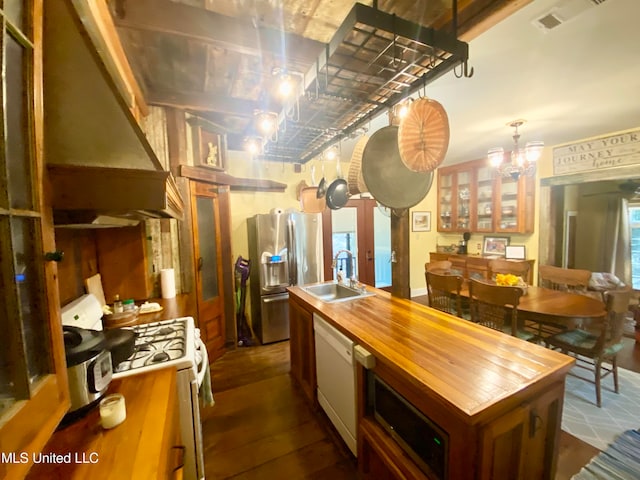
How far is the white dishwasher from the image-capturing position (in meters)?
1.59

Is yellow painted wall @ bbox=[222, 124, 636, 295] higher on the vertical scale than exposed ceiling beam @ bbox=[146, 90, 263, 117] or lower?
lower

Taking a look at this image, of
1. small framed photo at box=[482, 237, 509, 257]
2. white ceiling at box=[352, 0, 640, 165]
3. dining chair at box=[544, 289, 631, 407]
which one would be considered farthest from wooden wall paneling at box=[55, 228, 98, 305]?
small framed photo at box=[482, 237, 509, 257]

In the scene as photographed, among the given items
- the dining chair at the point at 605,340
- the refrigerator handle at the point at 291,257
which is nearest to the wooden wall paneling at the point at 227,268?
the refrigerator handle at the point at 291,257

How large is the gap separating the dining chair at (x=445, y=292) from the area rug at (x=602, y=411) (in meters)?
1.05

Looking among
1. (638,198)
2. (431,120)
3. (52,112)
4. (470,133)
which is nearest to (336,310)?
(431,120)

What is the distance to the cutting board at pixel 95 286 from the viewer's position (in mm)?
1913

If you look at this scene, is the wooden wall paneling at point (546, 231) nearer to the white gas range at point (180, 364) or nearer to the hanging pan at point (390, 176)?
the hanging pan at point (390, 176)

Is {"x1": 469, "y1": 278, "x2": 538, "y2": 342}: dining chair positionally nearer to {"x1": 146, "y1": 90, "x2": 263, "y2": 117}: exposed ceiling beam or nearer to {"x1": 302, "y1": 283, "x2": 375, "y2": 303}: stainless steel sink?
{"x1": 302, "y1": 283, "x2": 375, "y2": 303}: stainless steel sink

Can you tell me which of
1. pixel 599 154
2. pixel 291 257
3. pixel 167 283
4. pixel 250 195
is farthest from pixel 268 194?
pixel 599 154

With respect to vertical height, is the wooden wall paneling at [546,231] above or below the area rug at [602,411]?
above

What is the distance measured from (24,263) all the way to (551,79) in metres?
3.19

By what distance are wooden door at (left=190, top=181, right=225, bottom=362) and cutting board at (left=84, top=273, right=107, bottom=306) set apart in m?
0.79

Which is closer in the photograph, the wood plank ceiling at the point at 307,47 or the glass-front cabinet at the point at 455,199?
the wood plank ceiling at the point at 307,47

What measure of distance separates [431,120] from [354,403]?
1.66 m
